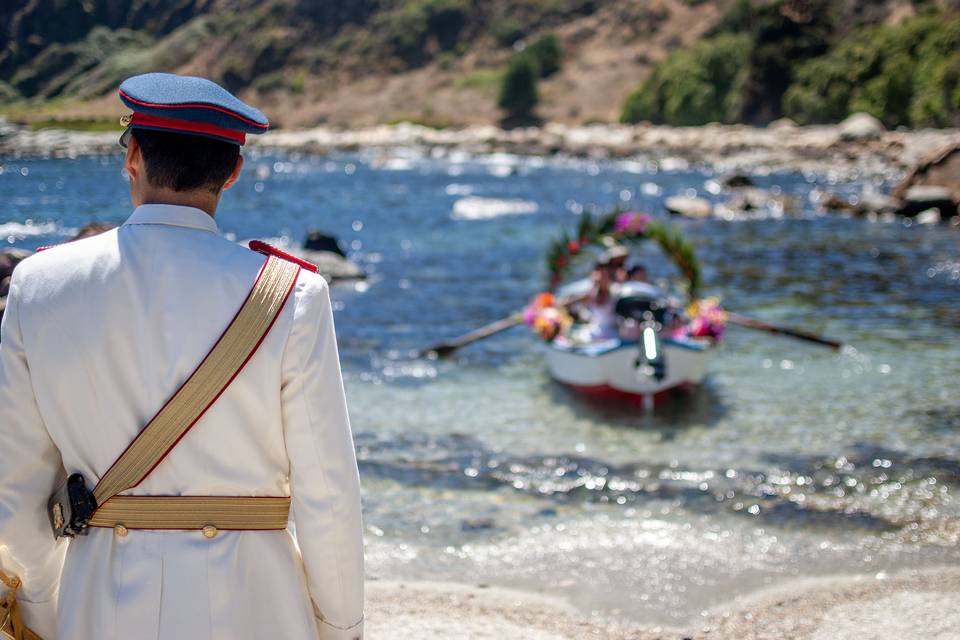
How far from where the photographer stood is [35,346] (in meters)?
2.54

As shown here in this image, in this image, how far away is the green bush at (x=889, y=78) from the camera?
2382 inches

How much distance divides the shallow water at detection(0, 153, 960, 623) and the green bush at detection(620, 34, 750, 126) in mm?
69503

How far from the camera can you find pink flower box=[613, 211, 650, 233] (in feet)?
44.2

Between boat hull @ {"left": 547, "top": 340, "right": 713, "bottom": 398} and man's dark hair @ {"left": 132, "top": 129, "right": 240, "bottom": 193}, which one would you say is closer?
man's dark hair @ {"left": 132, "top": 129, "right": 240, "bottom": 193}

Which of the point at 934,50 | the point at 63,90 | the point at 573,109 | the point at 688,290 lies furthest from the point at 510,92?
the point at 63,90

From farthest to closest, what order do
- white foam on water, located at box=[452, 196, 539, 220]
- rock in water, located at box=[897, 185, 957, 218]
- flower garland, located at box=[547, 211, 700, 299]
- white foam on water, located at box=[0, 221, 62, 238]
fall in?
white foam on water, located at box=[452, 196, 539, 220]
rock in water, located at box=[897, 185, 957, 218]
flower garland, located at box=[547, 211, 700, 299]
white foam on water, located at box=[0, 221, 62, 238]

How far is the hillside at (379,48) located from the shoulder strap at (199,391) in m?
0.71

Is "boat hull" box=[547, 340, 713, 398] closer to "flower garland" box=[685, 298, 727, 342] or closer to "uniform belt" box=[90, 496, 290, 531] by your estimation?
"flower garland" box=[685, 298, 727, 342]

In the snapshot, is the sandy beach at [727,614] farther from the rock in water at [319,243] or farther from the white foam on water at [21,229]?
the rock in water at [319,243]

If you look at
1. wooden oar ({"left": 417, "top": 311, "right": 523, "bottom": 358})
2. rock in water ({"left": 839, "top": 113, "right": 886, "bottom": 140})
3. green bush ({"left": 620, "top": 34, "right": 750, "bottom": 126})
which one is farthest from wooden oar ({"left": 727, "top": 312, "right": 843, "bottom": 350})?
green bush ({"left": 620, "top": 34, "right": 750, "bottom": 126})

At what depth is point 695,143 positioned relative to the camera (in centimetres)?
7119

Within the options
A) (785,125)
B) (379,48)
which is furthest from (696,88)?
(379,48)

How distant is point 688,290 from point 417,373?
3745 millimetres

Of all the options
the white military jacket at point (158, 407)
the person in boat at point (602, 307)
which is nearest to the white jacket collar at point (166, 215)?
the white military jacket at point (158, 407)
